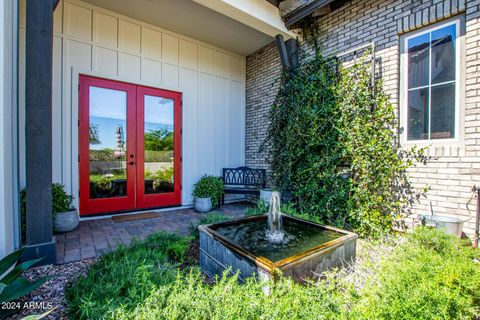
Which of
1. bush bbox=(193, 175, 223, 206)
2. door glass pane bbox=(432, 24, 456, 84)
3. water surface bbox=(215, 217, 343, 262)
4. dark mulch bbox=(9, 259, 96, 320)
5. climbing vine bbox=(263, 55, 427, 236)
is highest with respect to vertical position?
door glass pane bbox=(432, 24, 456, 84)

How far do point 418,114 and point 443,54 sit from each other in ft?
2.46

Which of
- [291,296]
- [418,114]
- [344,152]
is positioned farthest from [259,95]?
[291,296]

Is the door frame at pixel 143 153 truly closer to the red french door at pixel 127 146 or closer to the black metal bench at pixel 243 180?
the red french door at pixel 127 146

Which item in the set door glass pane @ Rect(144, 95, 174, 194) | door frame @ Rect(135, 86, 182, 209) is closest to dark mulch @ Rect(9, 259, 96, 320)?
door frame @ Rect(135, 86, 182, 209)

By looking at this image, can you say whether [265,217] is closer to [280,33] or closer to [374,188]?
[374,188]

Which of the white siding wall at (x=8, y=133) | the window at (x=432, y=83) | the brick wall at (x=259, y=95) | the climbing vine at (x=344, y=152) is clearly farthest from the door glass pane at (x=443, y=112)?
the white siding wall at (x=8, y=133)

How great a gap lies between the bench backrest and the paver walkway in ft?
2.91

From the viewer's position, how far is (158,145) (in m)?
4.78

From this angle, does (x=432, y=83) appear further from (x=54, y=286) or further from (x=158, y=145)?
(x=54, y=286)

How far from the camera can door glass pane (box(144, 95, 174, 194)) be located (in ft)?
15.3

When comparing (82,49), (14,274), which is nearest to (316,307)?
(14,274)

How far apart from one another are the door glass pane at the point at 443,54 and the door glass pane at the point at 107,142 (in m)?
4.88

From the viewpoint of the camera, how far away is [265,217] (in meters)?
2.96

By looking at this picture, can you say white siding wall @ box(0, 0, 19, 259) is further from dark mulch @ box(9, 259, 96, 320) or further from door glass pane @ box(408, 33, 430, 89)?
door glass pane @ box(408, 33, 430, 89)
